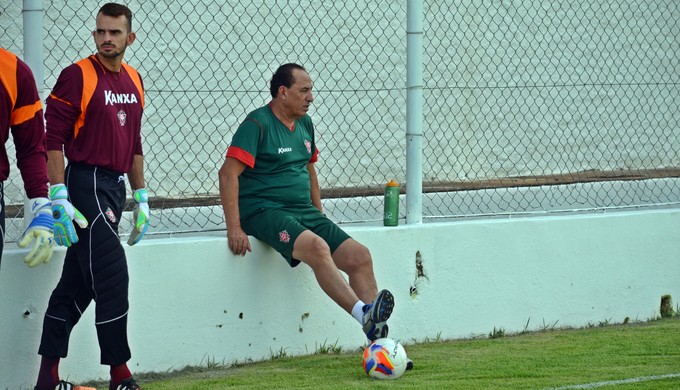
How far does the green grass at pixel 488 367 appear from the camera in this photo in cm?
558

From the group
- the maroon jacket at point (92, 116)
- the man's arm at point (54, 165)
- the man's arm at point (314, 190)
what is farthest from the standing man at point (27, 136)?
the man's arm at point (314, 190)

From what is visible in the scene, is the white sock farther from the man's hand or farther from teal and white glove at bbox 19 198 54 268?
teal and white glove at bbox 19 198 54 268

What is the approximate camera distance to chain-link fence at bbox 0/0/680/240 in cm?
984

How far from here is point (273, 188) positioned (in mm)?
6445

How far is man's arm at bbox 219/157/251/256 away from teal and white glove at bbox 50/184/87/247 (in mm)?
1182

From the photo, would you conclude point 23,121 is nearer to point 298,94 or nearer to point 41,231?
point 41,231

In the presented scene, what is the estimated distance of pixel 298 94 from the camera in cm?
650

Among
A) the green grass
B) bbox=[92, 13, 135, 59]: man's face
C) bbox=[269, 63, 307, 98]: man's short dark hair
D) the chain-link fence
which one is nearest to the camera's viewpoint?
bbox=[92, 13, 135, 59]: man's face

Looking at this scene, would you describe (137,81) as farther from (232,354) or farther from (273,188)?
(232,354)

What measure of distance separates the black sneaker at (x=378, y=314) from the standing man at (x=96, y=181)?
121cm

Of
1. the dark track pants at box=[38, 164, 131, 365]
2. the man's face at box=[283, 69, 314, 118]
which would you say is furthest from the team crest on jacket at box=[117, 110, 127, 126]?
the man's face at box=[283, 69, 314, 118]

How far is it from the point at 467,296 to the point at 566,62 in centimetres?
612

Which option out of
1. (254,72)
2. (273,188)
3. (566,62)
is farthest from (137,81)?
(566,62)

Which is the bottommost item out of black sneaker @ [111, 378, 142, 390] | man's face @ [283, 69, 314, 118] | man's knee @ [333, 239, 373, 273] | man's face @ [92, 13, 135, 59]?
black sneaker @ [111, 378, 142, 390]
